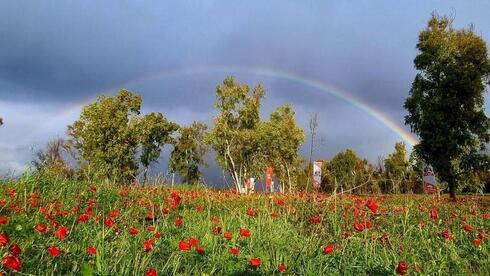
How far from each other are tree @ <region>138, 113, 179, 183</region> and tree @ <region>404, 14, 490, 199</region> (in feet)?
87.5

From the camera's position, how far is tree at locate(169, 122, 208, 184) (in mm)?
57562

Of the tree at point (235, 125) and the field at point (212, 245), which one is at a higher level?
the tree at point (235, 125)

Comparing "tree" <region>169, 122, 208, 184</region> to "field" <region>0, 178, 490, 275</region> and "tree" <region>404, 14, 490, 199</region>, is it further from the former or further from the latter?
"field" <region>0, 178, 490, 275</region>

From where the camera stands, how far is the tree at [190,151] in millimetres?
57562

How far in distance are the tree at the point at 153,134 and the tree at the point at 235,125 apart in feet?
16.7

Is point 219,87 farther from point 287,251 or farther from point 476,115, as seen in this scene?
point 287,251

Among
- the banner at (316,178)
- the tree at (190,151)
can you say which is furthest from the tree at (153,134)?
the banner at (316,178)

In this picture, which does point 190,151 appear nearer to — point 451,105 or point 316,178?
point 451,105

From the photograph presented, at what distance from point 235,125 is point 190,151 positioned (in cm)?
819

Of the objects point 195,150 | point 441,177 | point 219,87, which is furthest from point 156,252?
point 195,150

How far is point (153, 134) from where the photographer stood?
172 ft

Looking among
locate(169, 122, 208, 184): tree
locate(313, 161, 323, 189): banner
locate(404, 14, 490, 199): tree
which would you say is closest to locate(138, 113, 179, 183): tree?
locate(169, 122, 208, 184): tree

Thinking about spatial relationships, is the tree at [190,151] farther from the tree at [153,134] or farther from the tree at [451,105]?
the tree at [451,105]

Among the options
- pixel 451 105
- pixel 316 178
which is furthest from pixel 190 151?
pixel 316 178
